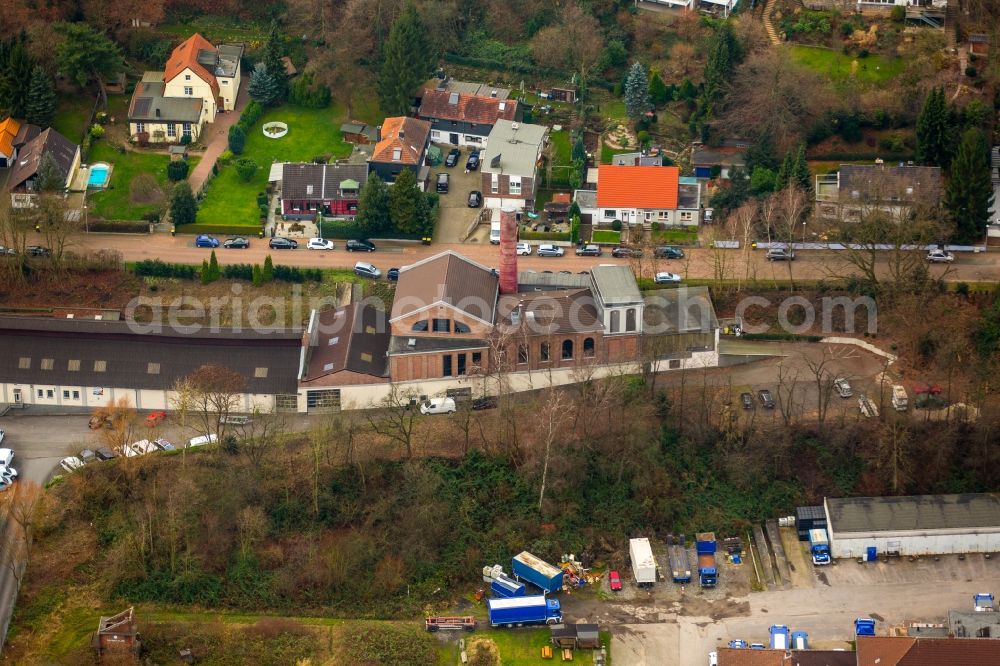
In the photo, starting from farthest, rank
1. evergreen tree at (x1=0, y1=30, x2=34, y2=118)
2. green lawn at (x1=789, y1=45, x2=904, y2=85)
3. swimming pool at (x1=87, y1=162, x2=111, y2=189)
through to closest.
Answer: green lawn at (x1=789, y1=45, x2=904, y2=85) → evergreen tree at (x1=0, y1=30, x2=34, y2=118) → swimming pool at (x1=87, y1=162, x2=111, y2=189)

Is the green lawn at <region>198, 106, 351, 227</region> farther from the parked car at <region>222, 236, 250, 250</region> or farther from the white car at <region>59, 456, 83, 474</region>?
the white car at <region>59, 456, 83, 474</region>

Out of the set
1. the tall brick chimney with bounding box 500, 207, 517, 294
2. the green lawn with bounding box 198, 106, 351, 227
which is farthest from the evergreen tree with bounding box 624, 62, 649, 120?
the tall brick chimney with bounding box 500, 207, 517, 294

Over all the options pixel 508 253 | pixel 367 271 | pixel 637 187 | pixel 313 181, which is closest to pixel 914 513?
pixel 508 253

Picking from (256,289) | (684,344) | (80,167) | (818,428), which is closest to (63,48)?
(80,167)

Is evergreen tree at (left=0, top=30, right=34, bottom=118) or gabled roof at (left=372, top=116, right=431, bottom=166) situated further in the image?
evergreen tree at (left=0, top=30, right=34, bottom=118)

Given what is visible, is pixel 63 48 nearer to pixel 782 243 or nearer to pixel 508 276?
pixel 508 276

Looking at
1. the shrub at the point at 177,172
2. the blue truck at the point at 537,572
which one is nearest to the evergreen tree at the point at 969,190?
the blue truck at the point at 537,572

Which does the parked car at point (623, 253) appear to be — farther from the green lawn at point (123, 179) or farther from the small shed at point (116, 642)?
the small shed at point (116, 642)
